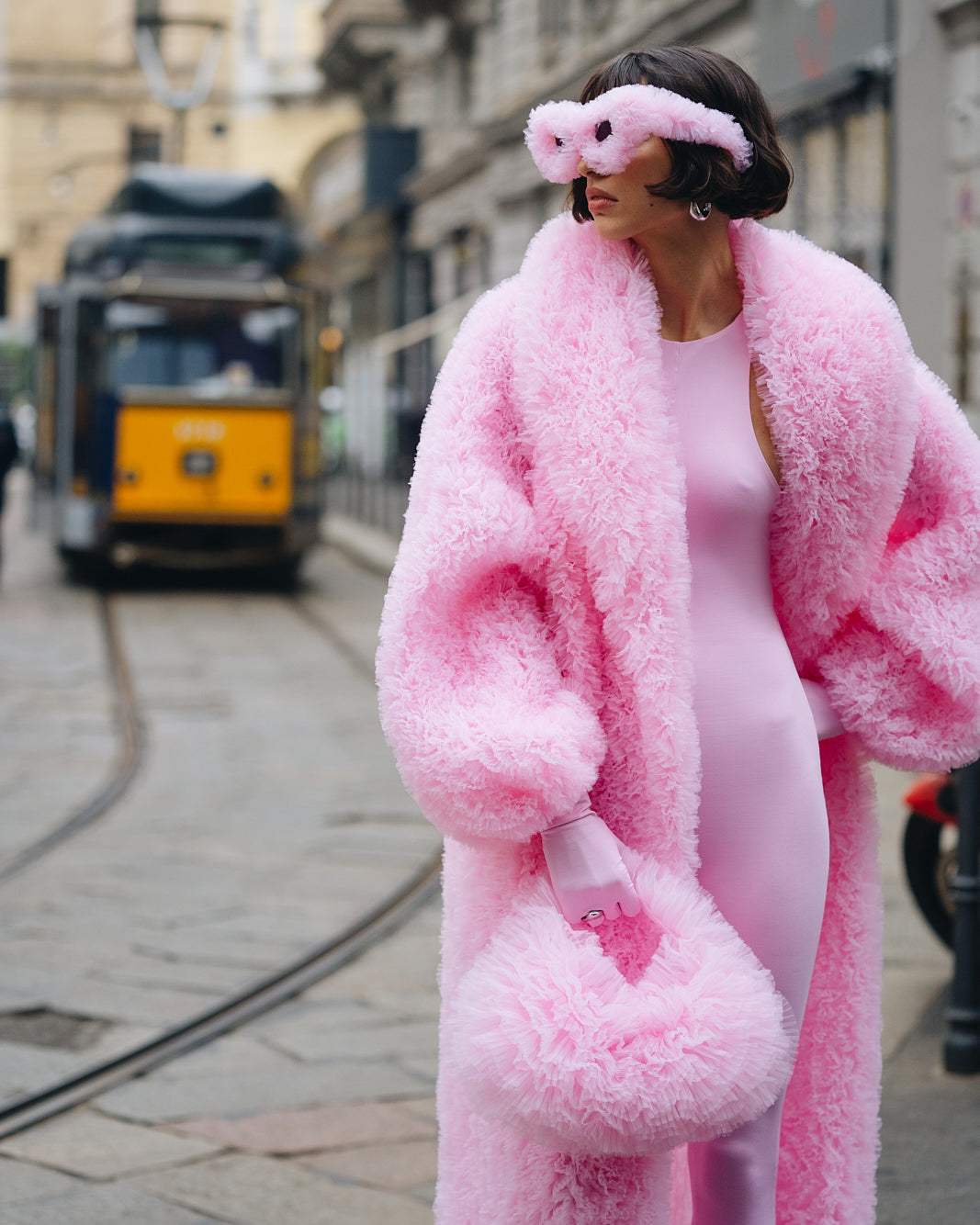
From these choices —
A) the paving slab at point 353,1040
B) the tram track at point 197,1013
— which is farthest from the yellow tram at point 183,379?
the paving slab at point 353,1040

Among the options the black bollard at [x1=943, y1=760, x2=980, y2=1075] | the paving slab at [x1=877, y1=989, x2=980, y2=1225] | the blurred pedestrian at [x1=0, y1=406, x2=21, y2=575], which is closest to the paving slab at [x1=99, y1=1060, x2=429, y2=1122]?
the paving slab at [x1=877, y1=989, x2=980, y2=1225]

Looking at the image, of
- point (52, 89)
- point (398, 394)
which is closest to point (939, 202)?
point (398, 394)

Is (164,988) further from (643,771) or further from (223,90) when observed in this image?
(223,90)

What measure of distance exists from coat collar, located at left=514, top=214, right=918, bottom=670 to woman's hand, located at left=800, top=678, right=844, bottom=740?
5 cm

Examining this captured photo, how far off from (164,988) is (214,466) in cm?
998

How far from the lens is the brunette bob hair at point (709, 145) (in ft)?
6.48

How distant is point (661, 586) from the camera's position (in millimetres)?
1937

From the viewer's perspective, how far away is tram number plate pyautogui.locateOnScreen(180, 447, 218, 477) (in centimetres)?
1418

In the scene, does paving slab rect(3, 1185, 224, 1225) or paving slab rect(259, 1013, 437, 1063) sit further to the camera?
paving slab rect(259, 1013, 437, 1063)

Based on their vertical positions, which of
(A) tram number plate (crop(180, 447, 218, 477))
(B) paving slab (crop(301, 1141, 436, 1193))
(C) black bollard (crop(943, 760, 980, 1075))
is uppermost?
(A) tram number plate (crop(180, 447, 218, 477))

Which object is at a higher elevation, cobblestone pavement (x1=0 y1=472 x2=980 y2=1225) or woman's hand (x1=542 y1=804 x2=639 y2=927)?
woman's hand (x1=542 y1=804 x2=639 y2=927)

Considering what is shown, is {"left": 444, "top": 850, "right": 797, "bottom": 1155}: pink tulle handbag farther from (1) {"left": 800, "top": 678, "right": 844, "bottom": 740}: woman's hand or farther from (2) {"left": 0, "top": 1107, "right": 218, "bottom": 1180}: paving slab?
(2) {"left": 0, "top": 1107, "right": 218, "bottom": 1180}: paving slab

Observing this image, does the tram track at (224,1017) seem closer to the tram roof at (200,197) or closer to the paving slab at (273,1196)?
the paving slab at (273,1196)

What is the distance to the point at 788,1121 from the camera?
7.18ft
